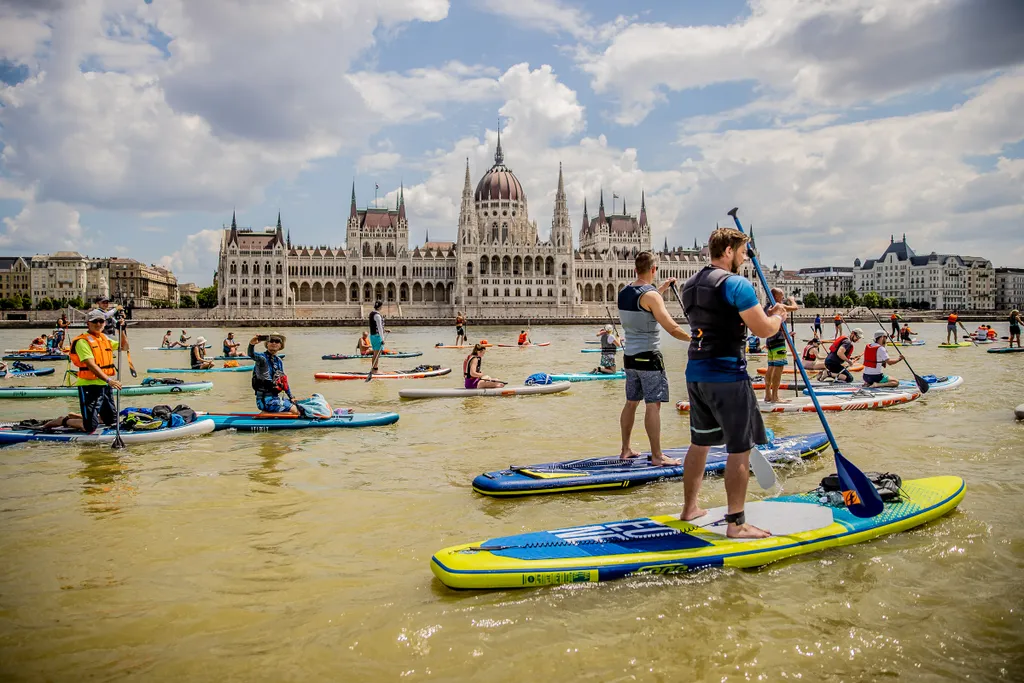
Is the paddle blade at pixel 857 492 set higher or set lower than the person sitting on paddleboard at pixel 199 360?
lower

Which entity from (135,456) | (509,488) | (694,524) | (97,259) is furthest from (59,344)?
(97,259)

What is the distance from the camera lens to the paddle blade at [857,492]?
5207 mm

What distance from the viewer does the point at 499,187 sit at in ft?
422

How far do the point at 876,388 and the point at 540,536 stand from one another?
10.3m

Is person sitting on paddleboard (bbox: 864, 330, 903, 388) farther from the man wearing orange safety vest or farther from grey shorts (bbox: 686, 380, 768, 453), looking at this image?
the man wearing orange safety vest

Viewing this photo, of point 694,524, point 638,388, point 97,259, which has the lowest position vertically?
point 694,524

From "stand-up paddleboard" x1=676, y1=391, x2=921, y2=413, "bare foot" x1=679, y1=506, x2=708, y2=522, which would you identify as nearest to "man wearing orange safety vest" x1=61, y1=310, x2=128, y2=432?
"bare foot" x1=679, y1=506, x2=708, y2=522

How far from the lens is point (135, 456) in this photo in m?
8.66

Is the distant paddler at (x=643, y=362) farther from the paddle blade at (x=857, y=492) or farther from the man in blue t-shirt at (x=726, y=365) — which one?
the paddle blade at (x=857, y=492)

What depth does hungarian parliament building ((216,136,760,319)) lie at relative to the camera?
112750 millimetres

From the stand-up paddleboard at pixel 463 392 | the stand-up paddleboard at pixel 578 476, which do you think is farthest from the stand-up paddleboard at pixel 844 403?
the stand-up paddleboard at pixel 578 476

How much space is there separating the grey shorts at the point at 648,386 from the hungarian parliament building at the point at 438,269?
334 feet

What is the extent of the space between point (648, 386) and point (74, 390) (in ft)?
47.8

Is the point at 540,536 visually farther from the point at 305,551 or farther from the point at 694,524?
the point at 305,551
